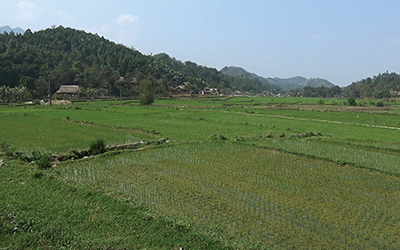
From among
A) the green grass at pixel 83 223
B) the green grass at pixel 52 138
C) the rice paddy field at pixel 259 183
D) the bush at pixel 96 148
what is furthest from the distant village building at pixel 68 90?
the green grass at pixel 83 223

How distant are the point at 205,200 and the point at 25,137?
11457mm

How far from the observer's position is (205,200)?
6.29 m

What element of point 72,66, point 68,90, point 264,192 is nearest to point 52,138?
point 264,192

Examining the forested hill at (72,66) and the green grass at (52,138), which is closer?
the green grass at (52,138)

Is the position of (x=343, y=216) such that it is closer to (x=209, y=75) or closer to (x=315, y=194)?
(x=315, y=194)

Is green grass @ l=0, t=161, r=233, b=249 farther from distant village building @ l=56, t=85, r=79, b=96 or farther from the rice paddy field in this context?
distant village building @ l=56, t=85, r=79, b=96

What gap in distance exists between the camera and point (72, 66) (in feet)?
217

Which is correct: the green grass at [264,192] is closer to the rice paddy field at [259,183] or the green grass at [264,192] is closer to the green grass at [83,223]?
the rice paddy field at [259,183]

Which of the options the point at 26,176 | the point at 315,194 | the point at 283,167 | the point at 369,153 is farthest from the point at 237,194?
the point at 369,153

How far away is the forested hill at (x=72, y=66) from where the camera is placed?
56.7 m

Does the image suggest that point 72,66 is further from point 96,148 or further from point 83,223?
point 83,223

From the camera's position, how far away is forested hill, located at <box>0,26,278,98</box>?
56.7 metres

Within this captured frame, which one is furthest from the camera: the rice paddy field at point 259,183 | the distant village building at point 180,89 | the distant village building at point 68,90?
the distant village building at point 180,89

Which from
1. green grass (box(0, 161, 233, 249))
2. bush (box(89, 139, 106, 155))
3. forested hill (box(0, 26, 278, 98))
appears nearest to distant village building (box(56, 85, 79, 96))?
forested hill (box(0, 26, 278, 98))
